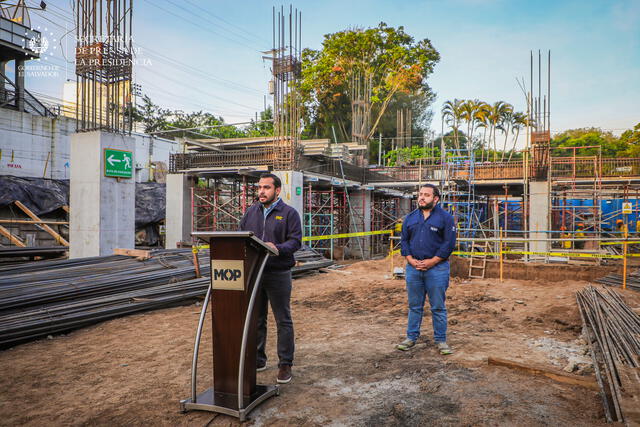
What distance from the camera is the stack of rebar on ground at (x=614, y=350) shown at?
3.11 meters

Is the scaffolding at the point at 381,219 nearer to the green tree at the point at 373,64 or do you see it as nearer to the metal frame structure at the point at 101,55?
the green tree at the point at 373,64

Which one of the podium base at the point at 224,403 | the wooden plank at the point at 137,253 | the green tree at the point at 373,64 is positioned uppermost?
the green tree at the point at 373,64

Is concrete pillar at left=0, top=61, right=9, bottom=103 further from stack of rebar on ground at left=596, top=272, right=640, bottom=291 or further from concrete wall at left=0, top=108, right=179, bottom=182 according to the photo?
stack of rebar on ground at left=596, top=272, right=640, bottom=291

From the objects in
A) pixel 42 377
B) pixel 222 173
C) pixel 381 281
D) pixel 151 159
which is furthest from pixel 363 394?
pixel 151 159

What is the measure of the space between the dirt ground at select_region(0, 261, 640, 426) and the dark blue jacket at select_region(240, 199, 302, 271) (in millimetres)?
1092

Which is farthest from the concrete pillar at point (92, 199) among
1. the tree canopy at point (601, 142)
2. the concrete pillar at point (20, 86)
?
the tree canopy at point (601, 142)

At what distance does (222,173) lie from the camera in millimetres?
19484

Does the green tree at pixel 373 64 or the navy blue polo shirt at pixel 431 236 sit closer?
the navy blue polo shirt at pixel 431 236

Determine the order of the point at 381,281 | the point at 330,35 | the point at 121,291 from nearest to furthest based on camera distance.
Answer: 1. the point at 121,291
2. the point at 381,281
3. the point at 330,35

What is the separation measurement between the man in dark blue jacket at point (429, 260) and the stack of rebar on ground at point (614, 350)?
1.48 metres

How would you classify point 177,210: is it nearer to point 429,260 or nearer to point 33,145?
point 33,145

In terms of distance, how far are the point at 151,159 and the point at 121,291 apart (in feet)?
85.7

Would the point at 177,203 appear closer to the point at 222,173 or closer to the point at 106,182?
the point at 222,173

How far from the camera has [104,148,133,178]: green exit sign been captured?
1150cm
